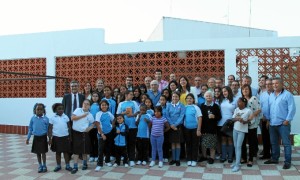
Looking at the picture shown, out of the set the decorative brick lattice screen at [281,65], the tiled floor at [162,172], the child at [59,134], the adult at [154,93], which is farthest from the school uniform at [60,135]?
the decorative brick lattice screen at [281,65]

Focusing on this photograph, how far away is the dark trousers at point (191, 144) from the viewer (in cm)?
473

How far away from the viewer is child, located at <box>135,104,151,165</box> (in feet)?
15.5

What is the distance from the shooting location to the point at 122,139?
4750 millimetres

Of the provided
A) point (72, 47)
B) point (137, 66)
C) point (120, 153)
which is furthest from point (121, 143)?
point (72, 47)

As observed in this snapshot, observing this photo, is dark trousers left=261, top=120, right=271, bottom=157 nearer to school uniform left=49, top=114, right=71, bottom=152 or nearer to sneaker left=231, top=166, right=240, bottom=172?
sneaker left=231, top=166, right=240, bottom=172

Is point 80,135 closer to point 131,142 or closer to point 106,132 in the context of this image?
point 106,132

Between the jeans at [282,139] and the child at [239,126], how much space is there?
536mm

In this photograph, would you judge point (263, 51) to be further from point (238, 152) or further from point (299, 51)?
point (238, 152)

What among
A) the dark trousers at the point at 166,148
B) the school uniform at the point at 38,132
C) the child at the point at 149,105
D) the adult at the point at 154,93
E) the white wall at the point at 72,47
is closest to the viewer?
the school uniform at the point at 38,132

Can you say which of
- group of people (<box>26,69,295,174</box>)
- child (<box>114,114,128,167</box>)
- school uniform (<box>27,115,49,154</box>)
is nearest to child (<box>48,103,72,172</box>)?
group of people (<box>26,69,295,174</box>)

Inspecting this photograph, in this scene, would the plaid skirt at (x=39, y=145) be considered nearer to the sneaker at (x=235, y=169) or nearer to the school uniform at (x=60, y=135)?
the school uniform at (x=60, y=135)

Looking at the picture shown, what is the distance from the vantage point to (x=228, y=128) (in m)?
4.63

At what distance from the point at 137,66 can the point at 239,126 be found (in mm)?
3406

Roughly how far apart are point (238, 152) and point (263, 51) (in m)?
3.04
